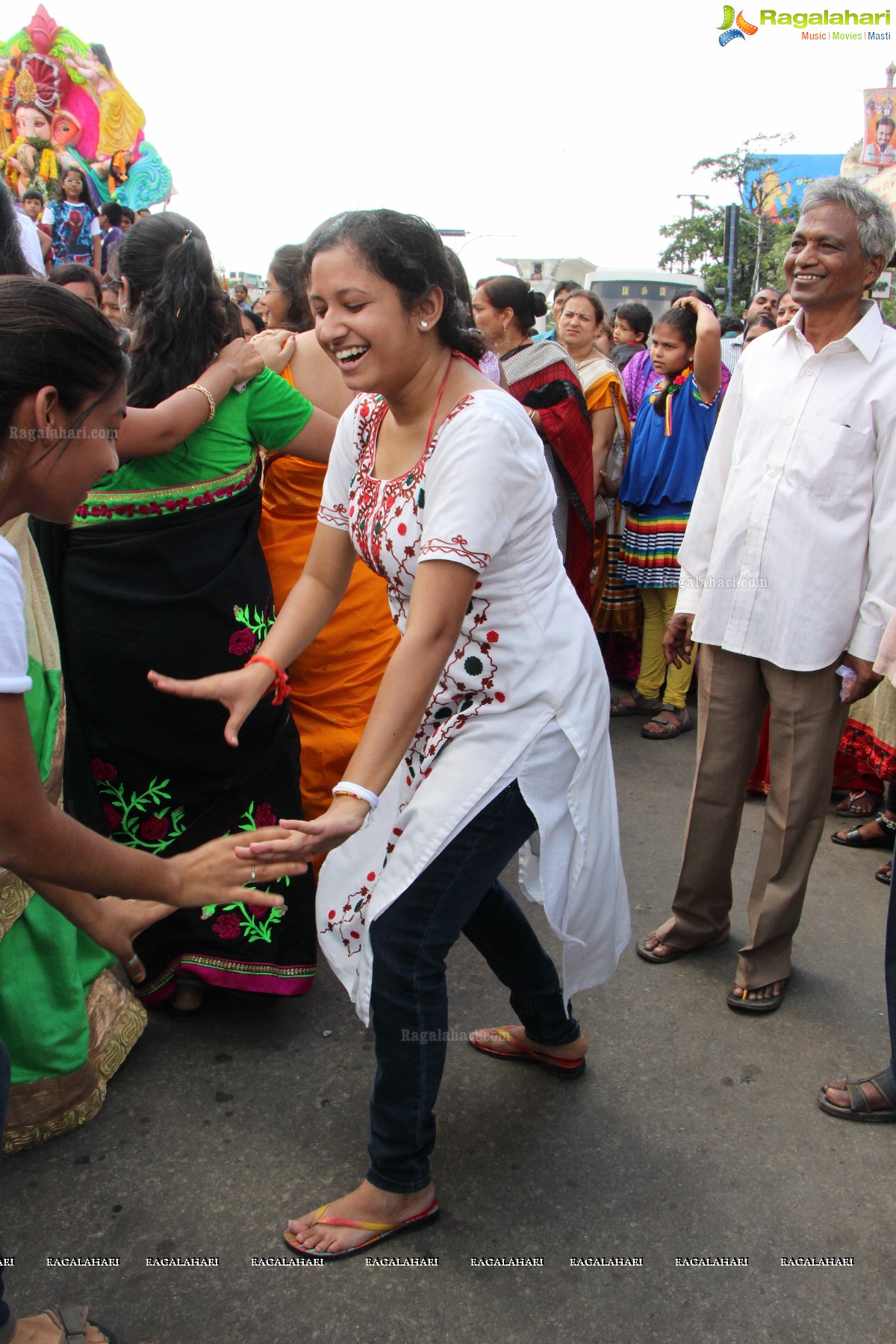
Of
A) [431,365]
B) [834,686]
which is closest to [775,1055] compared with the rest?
Result: [834,686]

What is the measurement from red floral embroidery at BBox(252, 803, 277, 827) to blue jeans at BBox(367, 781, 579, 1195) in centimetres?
85

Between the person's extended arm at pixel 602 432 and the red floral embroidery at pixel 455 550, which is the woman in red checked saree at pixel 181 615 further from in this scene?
the person's extended arm at pixel 602 432

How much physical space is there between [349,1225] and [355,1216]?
0.7 inches

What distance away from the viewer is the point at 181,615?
90.8 inches

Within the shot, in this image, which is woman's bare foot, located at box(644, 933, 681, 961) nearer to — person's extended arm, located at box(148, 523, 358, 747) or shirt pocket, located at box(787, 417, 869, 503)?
shirt pocket, located at box(787, 417, 869, 503)

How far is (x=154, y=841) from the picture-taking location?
7.99 ft

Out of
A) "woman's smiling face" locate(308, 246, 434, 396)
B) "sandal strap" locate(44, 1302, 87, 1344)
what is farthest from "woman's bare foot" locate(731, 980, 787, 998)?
"woman's smiling face" locate(308, 246, 434, 396)

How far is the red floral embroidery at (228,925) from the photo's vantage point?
2.43 meters

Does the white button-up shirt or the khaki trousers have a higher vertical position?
the white button-up shirt

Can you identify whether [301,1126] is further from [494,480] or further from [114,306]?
[114,306]

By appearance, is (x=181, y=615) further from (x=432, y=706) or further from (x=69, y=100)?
(x=69, y=100)

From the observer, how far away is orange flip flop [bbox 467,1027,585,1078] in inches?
88.6

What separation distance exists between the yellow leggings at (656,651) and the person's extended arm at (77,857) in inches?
133

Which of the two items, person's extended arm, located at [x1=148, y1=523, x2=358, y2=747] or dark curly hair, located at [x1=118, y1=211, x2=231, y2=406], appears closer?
person's extended arm, located at [x1=148, y1=523, x2=358, y2=747]
